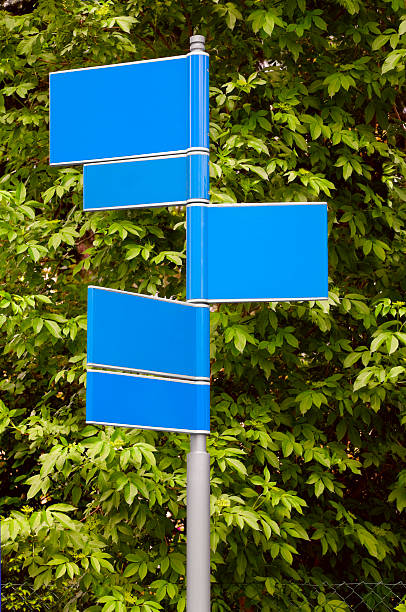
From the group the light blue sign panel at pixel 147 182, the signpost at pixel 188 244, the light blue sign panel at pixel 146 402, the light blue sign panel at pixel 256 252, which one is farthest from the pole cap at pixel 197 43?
the light blue sign panel at pixel 146 402

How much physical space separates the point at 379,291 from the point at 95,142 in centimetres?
319

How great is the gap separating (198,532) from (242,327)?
2.24 m

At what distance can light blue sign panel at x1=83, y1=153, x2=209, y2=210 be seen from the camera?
279 cm

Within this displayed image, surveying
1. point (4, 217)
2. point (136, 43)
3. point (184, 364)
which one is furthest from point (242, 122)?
point (184, 364)

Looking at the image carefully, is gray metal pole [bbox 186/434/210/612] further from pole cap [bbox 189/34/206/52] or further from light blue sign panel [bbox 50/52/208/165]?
Result: pole cap [bbox 189/34/206/52]

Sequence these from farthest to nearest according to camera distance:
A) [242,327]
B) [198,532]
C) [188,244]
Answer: [242,327]
[188,244]
[198,532]

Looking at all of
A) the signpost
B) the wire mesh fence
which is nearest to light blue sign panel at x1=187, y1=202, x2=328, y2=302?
the signpost

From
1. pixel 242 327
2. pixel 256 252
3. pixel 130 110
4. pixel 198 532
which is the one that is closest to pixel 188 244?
pixel 256 252

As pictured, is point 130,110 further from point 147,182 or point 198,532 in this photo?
point 198,532

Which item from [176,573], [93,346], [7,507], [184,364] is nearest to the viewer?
[93,346]

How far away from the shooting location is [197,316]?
2.74 metres

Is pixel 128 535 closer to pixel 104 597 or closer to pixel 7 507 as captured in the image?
pixel 104 597

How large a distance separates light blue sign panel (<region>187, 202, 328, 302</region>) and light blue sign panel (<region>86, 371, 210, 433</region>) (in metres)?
0.27

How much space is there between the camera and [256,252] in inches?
111
